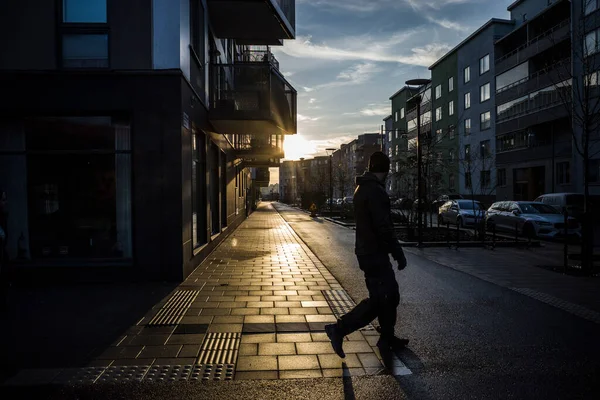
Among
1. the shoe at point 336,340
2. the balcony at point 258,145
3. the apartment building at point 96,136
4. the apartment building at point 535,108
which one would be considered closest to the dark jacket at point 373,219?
the shoe at point 336,340

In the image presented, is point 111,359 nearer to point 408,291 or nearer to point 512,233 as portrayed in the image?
point 408,291

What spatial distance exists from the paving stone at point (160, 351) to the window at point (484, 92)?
46409mm

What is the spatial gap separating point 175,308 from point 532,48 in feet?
126

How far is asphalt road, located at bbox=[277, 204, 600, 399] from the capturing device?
364 centimetres

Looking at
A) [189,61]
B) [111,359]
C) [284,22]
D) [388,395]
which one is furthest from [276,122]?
[388,395]

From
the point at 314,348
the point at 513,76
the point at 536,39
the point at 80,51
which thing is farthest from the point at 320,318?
the point at 513,76

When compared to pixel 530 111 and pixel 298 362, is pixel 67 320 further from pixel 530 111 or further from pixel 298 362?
pixel 530 111

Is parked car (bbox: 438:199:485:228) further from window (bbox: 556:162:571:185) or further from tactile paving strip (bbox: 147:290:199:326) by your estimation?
tactile paving strip (bbox: 147:290:199:326)

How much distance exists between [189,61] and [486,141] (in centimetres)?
4207

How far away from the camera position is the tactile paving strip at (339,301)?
19.9ft

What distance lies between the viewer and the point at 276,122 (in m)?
12.2

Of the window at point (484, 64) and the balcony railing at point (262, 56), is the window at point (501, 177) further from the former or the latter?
the balcony railing at point (262, 56)

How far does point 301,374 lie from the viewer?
3.90 m

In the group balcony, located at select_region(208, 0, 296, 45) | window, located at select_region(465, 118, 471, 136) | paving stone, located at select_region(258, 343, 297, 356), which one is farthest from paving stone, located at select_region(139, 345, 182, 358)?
window, located at select_region(465, 118, 471, 136)
